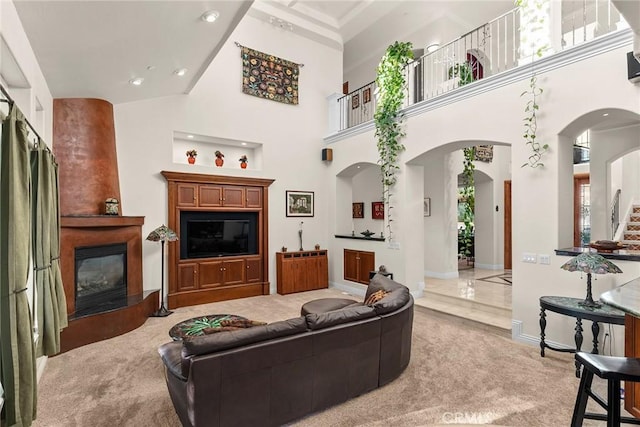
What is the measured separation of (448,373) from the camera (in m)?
3.15

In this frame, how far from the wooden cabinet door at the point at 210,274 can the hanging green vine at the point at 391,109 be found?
3.17 metres

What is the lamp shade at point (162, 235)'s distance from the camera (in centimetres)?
496

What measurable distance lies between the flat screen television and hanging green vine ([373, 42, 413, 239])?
272 centimetres

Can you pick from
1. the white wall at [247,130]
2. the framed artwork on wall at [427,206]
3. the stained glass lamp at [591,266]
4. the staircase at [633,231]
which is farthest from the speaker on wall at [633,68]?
the white wall at [247,130]

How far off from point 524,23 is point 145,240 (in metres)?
6.24

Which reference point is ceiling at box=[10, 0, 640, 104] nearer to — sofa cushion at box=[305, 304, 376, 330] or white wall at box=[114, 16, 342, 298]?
white wall at box=[114, 16, 342, 298]

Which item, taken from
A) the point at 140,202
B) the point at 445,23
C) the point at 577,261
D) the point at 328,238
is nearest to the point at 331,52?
the point at 445,23

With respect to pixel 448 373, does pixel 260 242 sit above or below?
above

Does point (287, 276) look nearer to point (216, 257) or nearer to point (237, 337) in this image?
point (216, 257)

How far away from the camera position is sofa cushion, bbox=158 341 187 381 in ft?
7.21

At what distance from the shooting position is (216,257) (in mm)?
5969

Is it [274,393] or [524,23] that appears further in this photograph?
[524,23]

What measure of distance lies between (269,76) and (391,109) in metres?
2.74

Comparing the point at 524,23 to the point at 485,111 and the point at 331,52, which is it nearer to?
the point at 485,111
